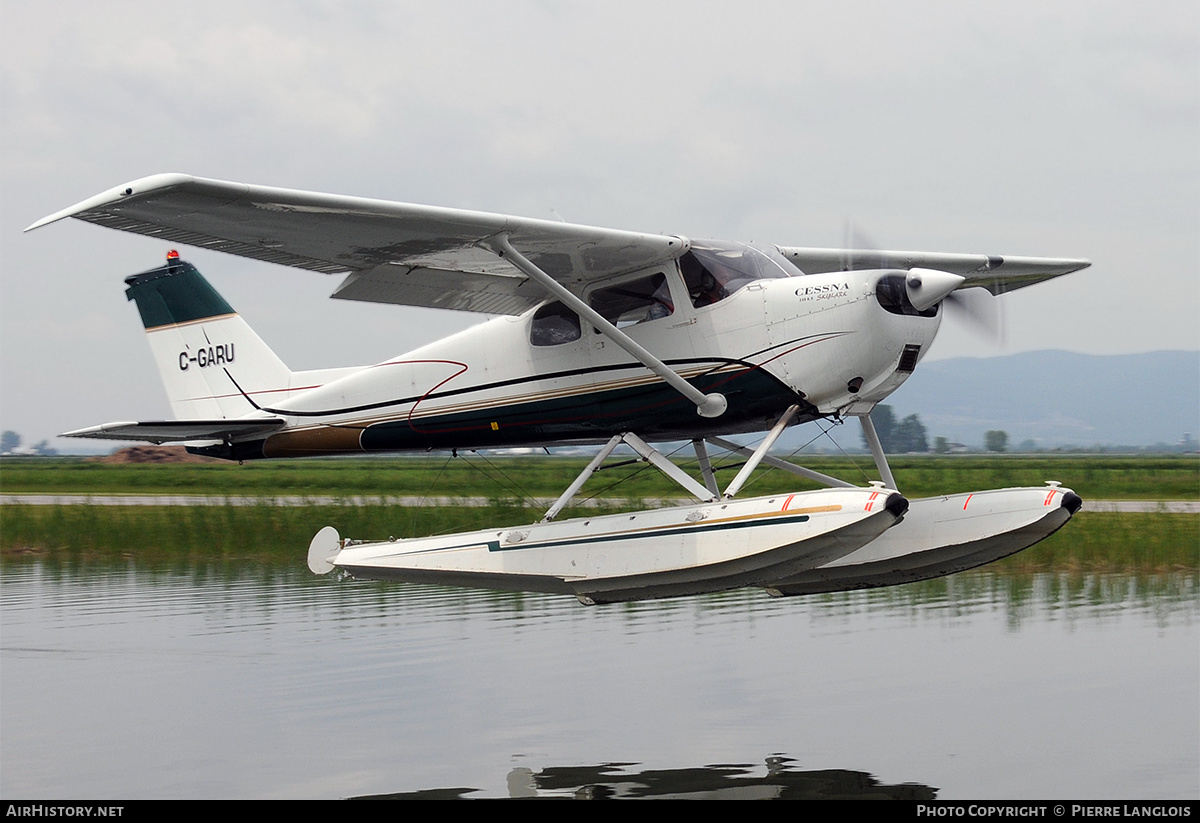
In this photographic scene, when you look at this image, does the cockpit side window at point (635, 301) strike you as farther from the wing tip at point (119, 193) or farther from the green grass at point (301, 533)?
the green grass at point (301, 533)

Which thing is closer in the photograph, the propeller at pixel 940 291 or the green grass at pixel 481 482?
the propeller at pixel 940 291

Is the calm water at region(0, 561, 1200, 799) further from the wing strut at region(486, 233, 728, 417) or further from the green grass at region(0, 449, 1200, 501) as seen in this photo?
the green grass at region(0, 449, 1200, 501)

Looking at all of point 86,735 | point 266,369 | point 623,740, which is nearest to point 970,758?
point 623,740

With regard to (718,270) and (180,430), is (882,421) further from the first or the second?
(180,430)

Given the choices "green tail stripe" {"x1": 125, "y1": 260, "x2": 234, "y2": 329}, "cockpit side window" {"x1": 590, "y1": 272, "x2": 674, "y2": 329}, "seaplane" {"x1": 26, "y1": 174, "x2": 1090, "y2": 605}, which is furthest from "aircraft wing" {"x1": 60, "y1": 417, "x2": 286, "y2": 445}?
"cockpit side window" {"x1": 590, "y1": 272, "x2": 674, "y2": 329}

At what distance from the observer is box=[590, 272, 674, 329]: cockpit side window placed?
1052 cm

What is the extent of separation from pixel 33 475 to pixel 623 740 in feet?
143

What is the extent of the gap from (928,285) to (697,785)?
4.43 m

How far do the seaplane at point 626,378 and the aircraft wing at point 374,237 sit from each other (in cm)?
2

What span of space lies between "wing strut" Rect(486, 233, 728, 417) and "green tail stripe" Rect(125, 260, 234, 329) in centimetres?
567

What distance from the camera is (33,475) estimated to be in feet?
151

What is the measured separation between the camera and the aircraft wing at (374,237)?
8180mm

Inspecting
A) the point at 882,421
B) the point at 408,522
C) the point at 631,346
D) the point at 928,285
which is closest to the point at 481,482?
the point at 408,522

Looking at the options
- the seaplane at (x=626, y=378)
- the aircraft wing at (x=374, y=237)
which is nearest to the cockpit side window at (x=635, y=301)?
the seaplane at (x=626, y=378)
